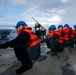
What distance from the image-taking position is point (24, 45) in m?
7.87

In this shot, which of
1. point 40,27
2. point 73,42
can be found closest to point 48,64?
point 73,42

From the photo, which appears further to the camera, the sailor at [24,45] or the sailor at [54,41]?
the sailor at [54,41]

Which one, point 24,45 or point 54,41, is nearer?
point 24,45

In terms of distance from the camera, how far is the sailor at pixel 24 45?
772 cm

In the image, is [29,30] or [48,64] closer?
[29,30]

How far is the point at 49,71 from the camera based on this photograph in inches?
310

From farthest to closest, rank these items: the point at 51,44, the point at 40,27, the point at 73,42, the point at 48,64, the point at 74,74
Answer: the point at 40,27
the point at 73,42
the point at 51,44
the point at 48,64
the point at 74,74

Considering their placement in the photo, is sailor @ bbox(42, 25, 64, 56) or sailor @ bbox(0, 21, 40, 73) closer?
sailor @ bbox(0, 21, 40, 73)

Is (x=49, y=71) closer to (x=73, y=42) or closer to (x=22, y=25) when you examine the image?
(x=22, y=25)

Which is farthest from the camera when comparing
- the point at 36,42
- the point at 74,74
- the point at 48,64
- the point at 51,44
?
the point at 51,44

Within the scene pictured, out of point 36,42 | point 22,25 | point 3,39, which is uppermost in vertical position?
point 22,25

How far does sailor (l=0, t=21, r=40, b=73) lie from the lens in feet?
25.3

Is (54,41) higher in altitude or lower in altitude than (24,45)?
lower

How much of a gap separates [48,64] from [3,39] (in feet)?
41.6
